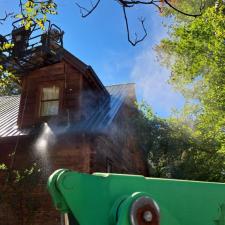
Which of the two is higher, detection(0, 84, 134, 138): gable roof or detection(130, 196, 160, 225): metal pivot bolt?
detection(0, 84, 134, 138): gable roof

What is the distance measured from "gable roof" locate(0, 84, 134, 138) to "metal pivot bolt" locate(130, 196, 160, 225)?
36.9 ft

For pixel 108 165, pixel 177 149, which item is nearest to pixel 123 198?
pixel 108 165

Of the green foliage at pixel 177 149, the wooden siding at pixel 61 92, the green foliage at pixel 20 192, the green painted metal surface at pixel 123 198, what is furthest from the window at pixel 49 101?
the green painted metal surface at pixel 123 198

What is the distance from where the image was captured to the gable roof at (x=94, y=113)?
13.8 metres

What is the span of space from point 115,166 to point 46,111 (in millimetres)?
3784

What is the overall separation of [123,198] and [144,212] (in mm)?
155

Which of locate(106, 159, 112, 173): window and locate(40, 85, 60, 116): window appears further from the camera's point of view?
locate(40, 85, 60, 116): window

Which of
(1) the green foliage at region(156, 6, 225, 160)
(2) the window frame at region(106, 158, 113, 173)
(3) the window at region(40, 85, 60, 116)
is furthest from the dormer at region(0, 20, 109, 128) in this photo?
(1) the green foliage at region(156, 6, 225, 160)

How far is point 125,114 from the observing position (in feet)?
59.7

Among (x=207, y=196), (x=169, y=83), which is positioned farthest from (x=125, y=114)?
(x=207, y=196)

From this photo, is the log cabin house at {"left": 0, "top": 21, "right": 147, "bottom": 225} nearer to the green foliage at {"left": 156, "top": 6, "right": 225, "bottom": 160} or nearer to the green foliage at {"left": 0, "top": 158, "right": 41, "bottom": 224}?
the green foliage at {"left": 0, "top": 158, "right": 41, "bottom": 224}

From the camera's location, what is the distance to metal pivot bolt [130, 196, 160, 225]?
196cm

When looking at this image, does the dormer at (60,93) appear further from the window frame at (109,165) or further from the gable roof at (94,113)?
the window frame at (109,165)

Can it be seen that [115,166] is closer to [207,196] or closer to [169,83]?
[169,83]
